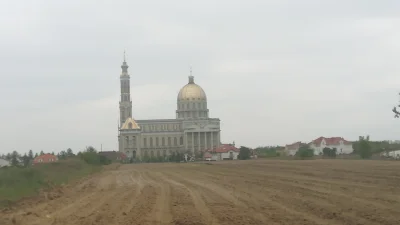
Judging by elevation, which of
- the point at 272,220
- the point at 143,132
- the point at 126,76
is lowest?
the point at 272,220

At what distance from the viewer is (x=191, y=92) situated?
7062 inches

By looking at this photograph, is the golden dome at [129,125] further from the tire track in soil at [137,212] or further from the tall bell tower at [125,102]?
the tire track in soil at [137,212]

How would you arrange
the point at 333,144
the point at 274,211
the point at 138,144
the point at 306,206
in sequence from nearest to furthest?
the point at 274,211, the point at 306,206, the point at 333,144, the point at 138,144

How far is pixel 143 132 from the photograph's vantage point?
182 m

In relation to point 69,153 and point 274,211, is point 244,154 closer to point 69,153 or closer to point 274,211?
point 69,153

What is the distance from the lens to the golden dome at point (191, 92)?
179 metres

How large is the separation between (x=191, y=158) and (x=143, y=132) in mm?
40732

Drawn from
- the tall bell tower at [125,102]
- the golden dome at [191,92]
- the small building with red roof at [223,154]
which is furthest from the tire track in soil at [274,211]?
the tall bell tower at [125,102]

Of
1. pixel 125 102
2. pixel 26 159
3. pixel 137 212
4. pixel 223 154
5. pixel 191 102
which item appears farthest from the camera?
pixel 125 102

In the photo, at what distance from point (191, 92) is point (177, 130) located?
13.1 metres

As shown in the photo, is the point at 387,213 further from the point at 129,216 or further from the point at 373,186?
the point at 373,186

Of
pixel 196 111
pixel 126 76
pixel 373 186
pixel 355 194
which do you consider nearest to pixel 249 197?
pixel 355 194

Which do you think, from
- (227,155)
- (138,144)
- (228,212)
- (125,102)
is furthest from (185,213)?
(125,102)

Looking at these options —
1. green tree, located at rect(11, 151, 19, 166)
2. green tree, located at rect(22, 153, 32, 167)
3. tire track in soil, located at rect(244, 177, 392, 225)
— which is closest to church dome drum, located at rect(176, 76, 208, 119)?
green tree, located at rect(22, 153, 32, 167)
